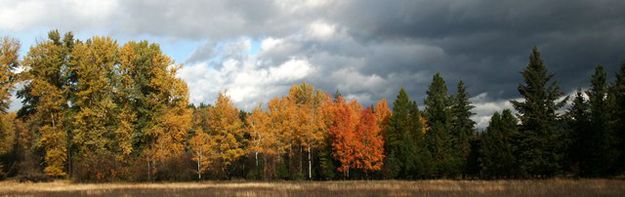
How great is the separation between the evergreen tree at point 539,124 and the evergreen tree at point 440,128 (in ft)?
39.3

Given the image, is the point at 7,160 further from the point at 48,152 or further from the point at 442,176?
the point at 442,176

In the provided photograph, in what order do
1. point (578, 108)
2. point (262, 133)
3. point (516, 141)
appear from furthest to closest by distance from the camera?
point (262, 133)
point (578, 108)
point (516, 141)

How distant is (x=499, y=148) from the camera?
167 feet

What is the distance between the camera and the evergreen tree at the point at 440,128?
57.7 metres

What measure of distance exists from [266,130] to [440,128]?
67.4ft

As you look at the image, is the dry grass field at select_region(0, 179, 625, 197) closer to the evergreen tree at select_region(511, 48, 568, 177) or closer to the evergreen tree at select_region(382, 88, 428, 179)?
the evergreen tree at select_region(511, 48, 568, 177)

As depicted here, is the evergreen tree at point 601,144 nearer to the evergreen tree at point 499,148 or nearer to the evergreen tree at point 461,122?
the evergreen tree at point 499,148

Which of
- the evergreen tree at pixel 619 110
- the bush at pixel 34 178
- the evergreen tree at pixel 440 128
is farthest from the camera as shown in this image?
the evergreen tree at pixel 440 128

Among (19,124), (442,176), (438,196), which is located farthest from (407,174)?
(19,124)

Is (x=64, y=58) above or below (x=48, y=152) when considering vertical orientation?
above

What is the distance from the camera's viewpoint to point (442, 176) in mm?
58125

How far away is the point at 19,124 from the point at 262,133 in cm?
3575

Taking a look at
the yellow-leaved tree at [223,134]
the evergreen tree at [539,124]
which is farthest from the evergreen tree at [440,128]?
the yellow-leaved tree at [223,134]

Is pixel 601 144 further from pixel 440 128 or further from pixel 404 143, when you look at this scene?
pixel 404 143
